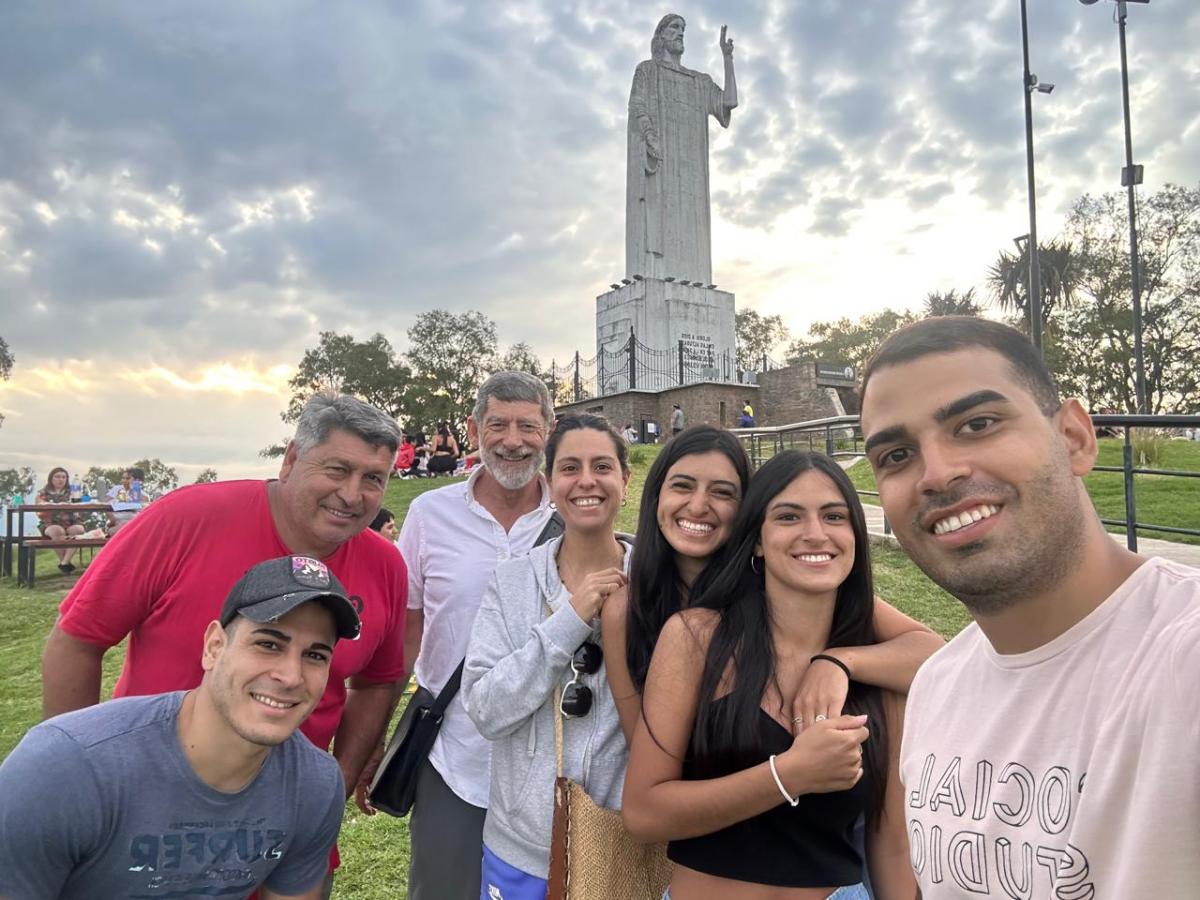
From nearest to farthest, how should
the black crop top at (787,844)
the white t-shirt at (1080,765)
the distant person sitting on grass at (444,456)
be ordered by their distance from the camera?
the white t-shirt at (1080,765)
the black crop top at (787,844)
the distant person sitting on grass at (444,456)

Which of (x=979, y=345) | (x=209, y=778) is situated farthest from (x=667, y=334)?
(x=979, y=345)

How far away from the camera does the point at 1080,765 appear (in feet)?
3.47

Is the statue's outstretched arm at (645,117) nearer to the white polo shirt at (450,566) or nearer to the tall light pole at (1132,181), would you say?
the tall light pole at (1132,181)

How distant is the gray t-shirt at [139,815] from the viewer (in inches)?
71.4

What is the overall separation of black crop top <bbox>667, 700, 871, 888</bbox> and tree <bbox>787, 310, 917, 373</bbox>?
45204mm

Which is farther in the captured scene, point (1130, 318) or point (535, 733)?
point (1130, 318)

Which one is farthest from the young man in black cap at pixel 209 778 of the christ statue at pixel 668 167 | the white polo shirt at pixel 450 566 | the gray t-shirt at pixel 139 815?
the christ statue at pixel 668 167

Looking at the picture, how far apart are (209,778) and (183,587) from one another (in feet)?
2.24

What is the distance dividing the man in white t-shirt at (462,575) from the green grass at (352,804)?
142 cm

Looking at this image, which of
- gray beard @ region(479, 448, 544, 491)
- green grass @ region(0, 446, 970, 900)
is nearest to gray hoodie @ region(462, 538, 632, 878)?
gray beard @ region(479, 448, 544, 491)

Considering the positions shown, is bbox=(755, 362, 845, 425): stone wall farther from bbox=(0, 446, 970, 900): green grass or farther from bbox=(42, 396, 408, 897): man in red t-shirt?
bbox=(42, 396, 408, 897): man in red t-shirt

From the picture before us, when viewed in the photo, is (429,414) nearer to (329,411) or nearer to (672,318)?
(672,318)

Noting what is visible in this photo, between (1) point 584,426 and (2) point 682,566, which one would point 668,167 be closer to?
(1) point 584,426

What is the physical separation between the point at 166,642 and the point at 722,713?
185cm
